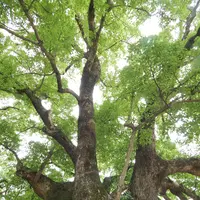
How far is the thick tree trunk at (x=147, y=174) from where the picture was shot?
607 centimetres

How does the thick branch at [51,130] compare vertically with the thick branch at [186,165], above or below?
above

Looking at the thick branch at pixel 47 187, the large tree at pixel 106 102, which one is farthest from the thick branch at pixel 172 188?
the thick branch at pixel 47 187

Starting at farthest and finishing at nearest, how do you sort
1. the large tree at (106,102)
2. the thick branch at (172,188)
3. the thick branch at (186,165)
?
1. the thick branch at (172,188)
2. the thick branch at (186,165)
3. the large tree at (106,102)

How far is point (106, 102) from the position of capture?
782 centimetres

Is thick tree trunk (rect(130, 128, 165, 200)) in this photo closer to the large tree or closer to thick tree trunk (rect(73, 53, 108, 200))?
the large tree

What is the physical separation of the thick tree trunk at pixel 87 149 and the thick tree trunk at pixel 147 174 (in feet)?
4.18

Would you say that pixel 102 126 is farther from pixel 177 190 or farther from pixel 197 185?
pixel 197 185

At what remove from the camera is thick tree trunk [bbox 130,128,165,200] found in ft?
19.9

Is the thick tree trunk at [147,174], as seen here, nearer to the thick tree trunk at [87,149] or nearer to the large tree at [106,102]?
the large tree at [106,102]

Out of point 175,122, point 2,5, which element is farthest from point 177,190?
point 2,5

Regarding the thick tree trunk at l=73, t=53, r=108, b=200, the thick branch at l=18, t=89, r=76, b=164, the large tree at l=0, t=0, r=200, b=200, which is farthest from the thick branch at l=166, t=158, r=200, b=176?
the thick branch at l=18, t=89, r=76, b=164

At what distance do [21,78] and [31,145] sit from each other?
7.48ft

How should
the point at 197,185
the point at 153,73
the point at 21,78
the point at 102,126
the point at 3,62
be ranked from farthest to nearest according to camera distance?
the point at 197,185 → the point at 102,126 → the point at 21,78 → the point at 3,62 → the point at 153,73

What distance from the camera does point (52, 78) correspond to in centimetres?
805
